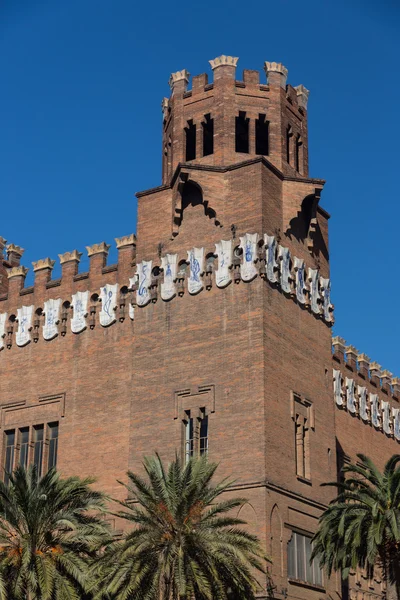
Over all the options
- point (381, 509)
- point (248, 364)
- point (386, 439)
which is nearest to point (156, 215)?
point (248, 364)

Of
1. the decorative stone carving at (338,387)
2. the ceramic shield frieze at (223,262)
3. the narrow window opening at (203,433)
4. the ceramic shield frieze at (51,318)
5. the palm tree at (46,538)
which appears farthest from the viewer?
the decorative stone carving at (338,387)

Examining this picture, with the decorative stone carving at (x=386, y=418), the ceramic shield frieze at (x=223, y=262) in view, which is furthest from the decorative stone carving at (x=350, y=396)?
the ceramic shield frieze at (x=223, y=262)

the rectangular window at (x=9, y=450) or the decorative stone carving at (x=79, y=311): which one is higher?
the decorative stone carving at (x=79, y=311)

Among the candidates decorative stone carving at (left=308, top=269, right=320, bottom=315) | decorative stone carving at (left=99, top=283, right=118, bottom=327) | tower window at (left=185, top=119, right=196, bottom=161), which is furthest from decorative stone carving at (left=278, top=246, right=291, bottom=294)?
decorative stone carving at (left=99, top=283, right=118, bottom=327)

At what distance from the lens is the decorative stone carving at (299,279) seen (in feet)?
110

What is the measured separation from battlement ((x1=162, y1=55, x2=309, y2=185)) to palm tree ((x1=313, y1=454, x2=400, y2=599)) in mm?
11375

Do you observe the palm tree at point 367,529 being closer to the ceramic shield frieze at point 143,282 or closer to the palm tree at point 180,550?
the palm tree at point 180,550

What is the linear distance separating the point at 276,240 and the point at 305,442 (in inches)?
248

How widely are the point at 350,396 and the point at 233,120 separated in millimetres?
13303

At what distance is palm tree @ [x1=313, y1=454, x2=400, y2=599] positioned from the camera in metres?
27.8

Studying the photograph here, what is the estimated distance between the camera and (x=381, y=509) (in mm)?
28219

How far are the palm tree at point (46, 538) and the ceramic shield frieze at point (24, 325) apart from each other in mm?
9638

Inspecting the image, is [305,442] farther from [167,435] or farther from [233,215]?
[233,215]

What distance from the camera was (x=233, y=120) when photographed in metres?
34.8
